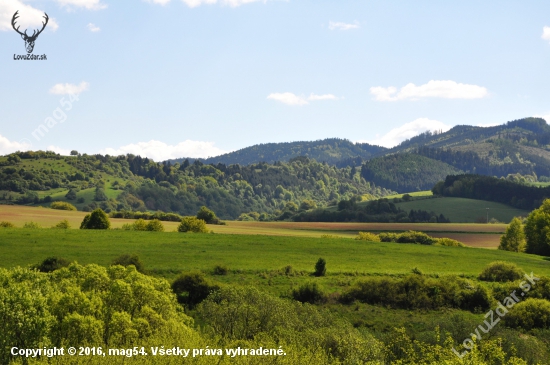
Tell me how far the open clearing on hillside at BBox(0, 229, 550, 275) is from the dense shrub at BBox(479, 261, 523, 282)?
91.0 inches

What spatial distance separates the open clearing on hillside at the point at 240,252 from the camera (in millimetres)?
72938

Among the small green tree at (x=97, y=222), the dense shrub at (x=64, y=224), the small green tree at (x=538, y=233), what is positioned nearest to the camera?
the small green tree at (x=97, y=222)

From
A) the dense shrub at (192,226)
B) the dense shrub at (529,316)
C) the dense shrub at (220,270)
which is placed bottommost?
the dense shrub at (529,316)

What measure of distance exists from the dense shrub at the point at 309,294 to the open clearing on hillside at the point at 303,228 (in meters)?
56.8

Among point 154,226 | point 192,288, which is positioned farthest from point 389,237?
point 192,288

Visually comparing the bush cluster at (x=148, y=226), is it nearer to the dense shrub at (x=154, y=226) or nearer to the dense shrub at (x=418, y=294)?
the dense shrub at (x=154, y=226)

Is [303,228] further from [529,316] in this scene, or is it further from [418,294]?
[529,316]

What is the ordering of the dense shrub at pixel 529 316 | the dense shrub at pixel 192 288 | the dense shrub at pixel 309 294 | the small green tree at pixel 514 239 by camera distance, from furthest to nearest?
the small green tree at pixel 514 239, the dense shrub at pixel 309 294, the dense shrub at pixel 192 288, the dense shrub at pixel 529 316

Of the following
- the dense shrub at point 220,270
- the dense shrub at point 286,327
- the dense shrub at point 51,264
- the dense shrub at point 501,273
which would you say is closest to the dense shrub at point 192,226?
the dense shrub at point 220,270

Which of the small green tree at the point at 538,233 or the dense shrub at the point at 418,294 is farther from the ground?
the small green tree at the point at 538,233

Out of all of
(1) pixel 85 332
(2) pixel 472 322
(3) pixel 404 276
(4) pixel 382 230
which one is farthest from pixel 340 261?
(4) pixel 382 230

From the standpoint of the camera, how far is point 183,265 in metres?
71.3

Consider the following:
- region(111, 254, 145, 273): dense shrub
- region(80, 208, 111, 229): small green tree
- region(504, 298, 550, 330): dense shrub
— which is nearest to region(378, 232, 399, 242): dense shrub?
region(80, 208, 111, 229): small green tree

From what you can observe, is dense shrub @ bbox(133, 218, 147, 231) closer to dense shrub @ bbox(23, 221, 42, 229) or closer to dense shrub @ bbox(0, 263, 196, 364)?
dense shrub @ bbox(23, 221, 42, 229)
